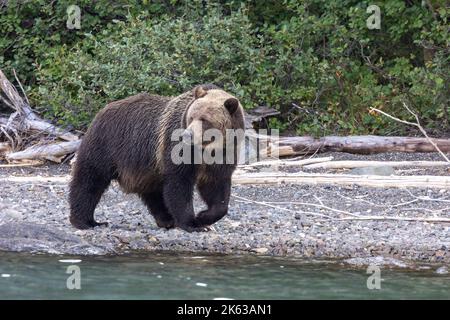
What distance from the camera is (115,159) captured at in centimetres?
952

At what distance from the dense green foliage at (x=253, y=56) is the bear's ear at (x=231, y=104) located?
187 inches

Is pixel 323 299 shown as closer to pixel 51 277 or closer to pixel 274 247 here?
pixel 274 247

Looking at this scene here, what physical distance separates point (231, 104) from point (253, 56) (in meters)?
5.72

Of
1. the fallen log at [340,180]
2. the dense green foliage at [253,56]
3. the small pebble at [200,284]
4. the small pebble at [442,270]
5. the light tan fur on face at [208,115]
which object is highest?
the dense green foliage at [253,56]

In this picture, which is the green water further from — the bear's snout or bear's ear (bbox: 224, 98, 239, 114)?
bear's ear (bbox: 224, 98, 239, 114)

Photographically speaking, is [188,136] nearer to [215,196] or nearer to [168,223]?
[215,196]

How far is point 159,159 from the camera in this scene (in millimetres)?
9195

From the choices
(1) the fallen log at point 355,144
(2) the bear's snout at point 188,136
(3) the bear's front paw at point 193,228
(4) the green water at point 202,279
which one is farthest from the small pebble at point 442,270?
(1) the fallen log at point 355,144

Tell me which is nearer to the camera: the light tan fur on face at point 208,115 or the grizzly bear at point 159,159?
the light tan fur on face at point 208,115

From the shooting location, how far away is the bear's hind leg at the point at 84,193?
31.5ft

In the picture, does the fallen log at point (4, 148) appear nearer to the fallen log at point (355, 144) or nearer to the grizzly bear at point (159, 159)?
the fallen log at point (355, 144)

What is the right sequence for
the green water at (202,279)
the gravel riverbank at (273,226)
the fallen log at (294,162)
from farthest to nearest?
the fallen log at (294,162) < the gravel riverbank at (273,226) < the green water at (202,279)

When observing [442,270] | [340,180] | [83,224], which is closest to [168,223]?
[83,224]

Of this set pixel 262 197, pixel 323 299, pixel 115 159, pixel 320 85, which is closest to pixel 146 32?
pixel 320 85
